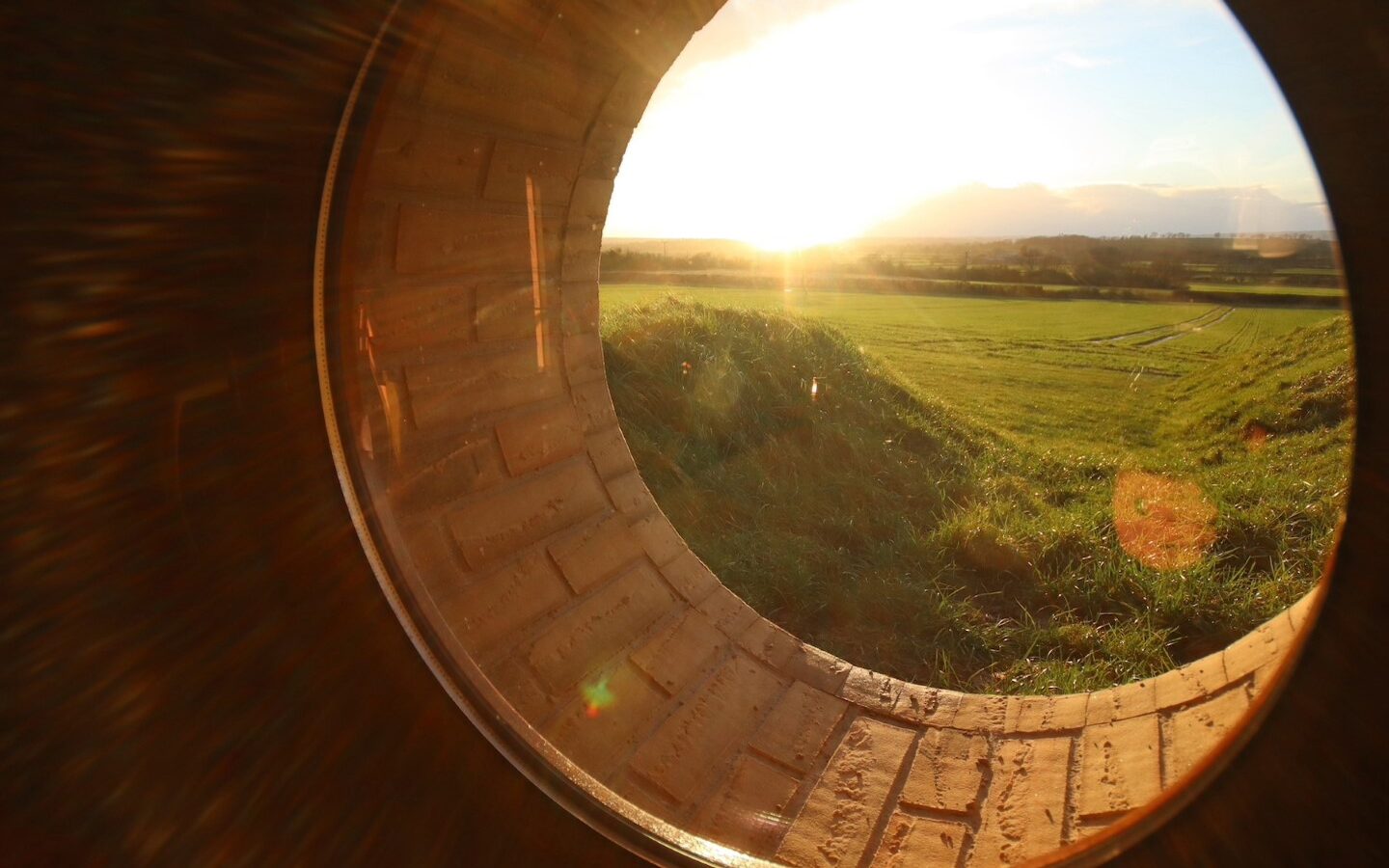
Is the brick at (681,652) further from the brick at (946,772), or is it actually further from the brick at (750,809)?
the brick at (946,772)

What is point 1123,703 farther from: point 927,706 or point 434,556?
point 434,556

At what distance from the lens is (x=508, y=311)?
6.16 feet

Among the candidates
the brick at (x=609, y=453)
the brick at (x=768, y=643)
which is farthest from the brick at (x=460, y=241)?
the brick at (x=768, y=643)

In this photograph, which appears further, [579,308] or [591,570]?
[579,308]

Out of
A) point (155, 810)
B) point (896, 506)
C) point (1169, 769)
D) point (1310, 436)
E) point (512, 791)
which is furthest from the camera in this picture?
point (1310, 436)

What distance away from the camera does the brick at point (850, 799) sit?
165cm

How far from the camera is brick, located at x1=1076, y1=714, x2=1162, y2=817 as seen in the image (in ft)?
4.87

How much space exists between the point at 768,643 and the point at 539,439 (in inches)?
32.1

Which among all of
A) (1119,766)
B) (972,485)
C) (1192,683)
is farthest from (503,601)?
(972,485)

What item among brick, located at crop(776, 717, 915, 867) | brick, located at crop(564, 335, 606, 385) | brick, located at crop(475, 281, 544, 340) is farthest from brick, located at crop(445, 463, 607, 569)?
brick, located at crop(776, 717, 915, 867)

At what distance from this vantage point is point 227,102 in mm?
833

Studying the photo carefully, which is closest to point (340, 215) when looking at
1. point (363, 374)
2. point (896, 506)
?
point (363, 374)

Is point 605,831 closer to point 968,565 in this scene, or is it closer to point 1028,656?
point 1028,656

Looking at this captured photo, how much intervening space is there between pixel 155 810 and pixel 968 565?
4.01 meters
